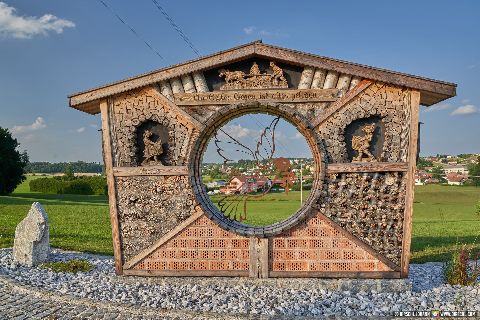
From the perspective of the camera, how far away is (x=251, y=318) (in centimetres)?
575

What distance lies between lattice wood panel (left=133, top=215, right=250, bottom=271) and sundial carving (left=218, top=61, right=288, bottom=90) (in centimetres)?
253

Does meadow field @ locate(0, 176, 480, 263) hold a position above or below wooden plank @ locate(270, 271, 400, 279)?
below

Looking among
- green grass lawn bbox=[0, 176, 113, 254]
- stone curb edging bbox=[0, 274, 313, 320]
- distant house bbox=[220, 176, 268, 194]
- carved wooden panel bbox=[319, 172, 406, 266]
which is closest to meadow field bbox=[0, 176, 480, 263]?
green grass lawn bbox=[0, 176, 113, 254]

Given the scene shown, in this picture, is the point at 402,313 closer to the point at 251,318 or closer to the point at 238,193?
the point at 251,318

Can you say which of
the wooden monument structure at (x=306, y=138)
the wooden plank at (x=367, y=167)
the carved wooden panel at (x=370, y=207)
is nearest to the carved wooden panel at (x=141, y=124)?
the wooden monument structure at (x=306, y=138)

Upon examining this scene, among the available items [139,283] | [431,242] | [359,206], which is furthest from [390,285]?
[431,242]

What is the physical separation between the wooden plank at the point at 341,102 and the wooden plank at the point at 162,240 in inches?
108

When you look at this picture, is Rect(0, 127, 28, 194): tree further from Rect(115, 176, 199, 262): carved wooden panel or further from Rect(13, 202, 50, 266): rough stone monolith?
Rect(115, 176, 199, 262): carved wooden panel

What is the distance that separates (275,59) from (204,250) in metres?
3.76

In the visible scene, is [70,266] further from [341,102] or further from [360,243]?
[341,102]

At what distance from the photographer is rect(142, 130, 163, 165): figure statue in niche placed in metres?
7.66

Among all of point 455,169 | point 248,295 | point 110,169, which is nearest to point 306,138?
point 248,295

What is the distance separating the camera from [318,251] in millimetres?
7414

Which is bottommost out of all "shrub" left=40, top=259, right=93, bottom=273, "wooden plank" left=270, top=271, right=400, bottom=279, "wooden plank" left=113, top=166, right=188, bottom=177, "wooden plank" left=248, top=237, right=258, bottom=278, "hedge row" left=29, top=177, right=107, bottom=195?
"hedge row" left=29, top=177, right=107, bottom=195
